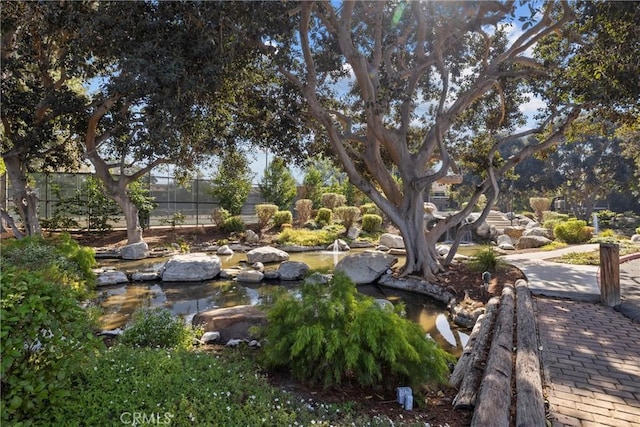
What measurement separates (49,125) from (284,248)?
8.20 metres

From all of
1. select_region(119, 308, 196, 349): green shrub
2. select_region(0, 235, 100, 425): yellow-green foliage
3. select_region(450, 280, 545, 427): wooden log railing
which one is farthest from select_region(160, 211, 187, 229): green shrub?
select_region(0, 235, 100, 425): yellow-green foliage

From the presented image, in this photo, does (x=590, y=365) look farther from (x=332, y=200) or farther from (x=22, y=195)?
(x=332, y=200)

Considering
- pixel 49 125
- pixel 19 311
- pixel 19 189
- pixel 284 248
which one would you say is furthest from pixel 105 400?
pixel 284 248

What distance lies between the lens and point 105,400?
7.65 ft

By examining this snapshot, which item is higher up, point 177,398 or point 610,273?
point 610,273

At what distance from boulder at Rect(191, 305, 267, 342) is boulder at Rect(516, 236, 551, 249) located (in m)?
13.4

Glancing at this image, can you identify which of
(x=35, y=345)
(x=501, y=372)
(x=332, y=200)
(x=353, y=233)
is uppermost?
(x=332, y=200)

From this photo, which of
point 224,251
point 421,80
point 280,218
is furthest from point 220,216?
point 421,80

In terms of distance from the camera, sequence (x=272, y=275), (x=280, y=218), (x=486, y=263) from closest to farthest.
A: (x=486, y=263), (x=272, y=275), (x=280, y=218)

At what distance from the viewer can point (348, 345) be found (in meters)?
2.93

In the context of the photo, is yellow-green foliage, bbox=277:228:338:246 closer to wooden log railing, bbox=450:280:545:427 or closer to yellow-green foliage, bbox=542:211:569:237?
wooden log railing, bbox=450:280:545:427

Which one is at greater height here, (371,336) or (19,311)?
(19,311)

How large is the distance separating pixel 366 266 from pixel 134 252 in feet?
25.3

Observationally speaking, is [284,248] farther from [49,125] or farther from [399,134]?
[49,125]
